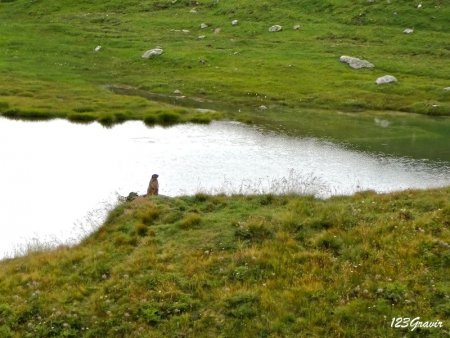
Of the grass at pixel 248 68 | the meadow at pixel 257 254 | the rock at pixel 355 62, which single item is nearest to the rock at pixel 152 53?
the grass at pixel 248 68

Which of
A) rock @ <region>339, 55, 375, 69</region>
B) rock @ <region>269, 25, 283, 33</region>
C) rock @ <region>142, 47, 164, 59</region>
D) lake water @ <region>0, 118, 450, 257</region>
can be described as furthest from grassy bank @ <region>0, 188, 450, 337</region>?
rock @ <region>269, 25, 283, 33</region>

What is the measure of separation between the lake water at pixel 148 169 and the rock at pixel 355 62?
28.8 m

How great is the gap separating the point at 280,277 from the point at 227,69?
5658cm

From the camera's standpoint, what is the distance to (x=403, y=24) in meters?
84.3

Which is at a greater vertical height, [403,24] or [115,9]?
[115,9]

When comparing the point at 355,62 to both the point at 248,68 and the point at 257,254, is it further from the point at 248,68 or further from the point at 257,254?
the point at 257,254

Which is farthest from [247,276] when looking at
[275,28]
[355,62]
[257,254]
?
[275,28]

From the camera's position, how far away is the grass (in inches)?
1996

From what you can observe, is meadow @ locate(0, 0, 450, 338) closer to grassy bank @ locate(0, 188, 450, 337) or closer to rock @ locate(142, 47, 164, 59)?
grassy bank @ locate(0, 188, 450, 337)

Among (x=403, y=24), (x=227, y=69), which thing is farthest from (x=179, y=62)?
(x=403, y=24)

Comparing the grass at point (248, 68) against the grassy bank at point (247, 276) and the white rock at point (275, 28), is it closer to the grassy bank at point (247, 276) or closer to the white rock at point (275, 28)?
the white rock at point (275, 28)

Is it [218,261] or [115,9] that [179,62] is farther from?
[218,261]

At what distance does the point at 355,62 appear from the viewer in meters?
69.8

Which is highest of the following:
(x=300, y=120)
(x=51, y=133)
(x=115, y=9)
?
(x=115, y=9)
